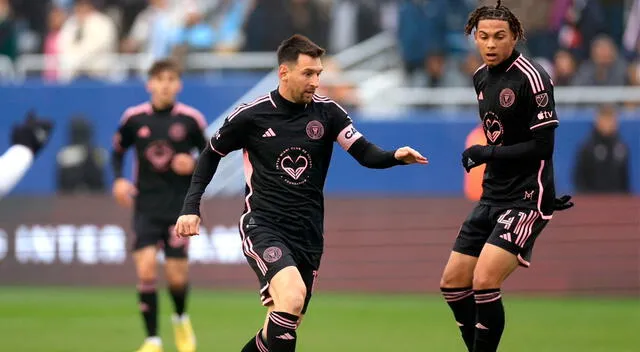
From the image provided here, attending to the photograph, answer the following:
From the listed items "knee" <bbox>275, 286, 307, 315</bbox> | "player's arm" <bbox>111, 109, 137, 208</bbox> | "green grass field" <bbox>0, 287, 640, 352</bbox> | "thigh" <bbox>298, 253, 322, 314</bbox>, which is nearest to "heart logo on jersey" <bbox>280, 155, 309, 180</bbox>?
"thigh" <bbox>298, 253, 322, 314</bbox>

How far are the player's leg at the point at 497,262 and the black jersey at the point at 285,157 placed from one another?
120 centimetres

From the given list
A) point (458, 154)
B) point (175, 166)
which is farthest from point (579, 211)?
point (175, 166)

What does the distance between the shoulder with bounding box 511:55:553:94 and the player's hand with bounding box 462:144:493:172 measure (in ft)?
1.70

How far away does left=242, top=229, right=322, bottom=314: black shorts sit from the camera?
919 centimetres

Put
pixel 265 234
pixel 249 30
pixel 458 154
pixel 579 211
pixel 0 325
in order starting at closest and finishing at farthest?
pixel 265 234 → pixel 0 325 → pixel 579 211 → pixel 458 154 → pixel 249 30

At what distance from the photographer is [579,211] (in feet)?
56.5

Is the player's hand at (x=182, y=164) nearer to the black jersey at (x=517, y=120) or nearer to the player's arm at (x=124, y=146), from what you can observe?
the player's arm at (x=124, y=146)

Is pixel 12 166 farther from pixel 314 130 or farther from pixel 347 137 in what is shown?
pixel 347 137

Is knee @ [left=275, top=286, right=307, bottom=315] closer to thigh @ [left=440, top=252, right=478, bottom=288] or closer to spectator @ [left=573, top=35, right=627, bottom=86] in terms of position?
thigh @ [left=440, top=252, right=478, bottom=288]

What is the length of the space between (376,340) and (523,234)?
362cm

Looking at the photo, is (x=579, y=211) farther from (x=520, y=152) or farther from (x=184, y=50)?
(x=520, y=152)

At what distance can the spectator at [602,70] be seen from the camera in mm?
19344

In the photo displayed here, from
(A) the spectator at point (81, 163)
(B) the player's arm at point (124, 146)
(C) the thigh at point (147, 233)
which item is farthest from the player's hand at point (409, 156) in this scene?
(A) the spectator at point (81, 163)

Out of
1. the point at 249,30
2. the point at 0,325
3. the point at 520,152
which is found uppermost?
the point at 249,30
